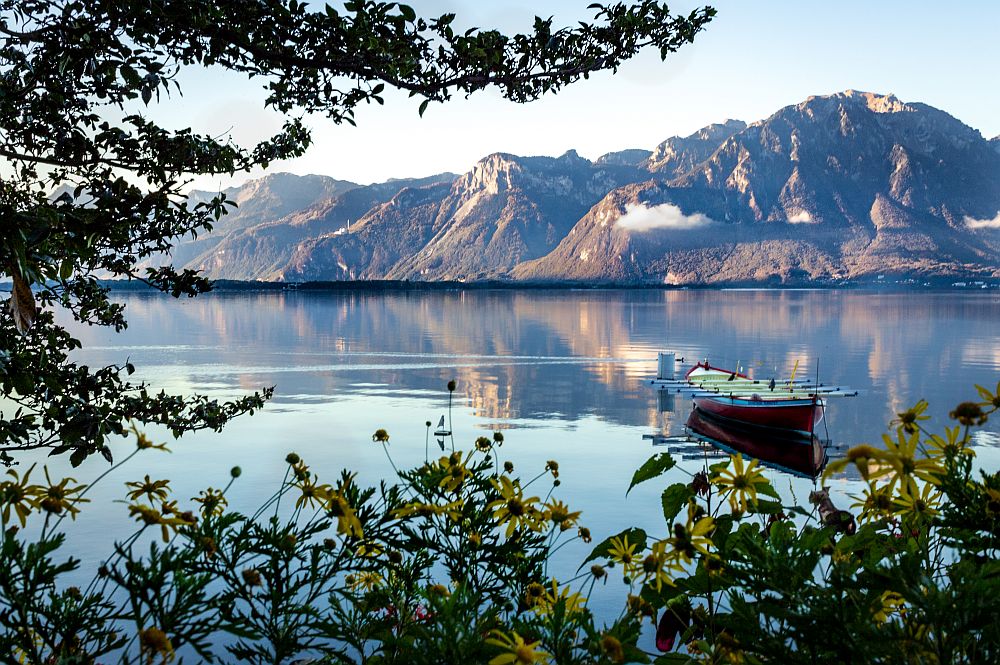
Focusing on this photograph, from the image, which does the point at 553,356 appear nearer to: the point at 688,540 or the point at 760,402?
the point at 760,402

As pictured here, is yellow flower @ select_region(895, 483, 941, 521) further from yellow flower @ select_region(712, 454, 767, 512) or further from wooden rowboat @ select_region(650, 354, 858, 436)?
wooden rowboat @ select_region(650, 354, 858, 436)

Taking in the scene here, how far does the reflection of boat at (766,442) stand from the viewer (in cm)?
3058

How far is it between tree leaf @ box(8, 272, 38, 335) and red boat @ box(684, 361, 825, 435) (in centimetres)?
3101

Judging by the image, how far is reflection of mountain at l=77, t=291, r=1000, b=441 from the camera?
1795 inches

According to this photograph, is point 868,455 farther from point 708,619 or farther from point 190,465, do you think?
point 190,465

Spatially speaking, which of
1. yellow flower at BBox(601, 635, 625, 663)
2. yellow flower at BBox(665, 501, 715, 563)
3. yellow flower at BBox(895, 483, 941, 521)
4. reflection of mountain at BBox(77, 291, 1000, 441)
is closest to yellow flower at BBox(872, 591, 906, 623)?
yellow flower at BBox(895, 483, 941, 521)

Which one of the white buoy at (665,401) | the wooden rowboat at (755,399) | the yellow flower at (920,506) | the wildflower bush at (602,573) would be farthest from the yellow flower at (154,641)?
the white buoy at (665,401)

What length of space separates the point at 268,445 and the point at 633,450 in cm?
1239

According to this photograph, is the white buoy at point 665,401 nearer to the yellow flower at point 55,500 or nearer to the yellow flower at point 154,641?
the yellow flower at point 55,500

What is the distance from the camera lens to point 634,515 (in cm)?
1983

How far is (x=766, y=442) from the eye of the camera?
3378 centimetres

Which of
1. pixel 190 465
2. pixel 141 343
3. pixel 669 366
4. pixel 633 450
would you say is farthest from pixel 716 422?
pixel 141 343

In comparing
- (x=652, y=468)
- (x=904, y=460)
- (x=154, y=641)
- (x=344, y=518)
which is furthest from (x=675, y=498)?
(x=154, y=641)

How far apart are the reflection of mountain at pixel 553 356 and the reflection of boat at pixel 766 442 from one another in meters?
2.42
